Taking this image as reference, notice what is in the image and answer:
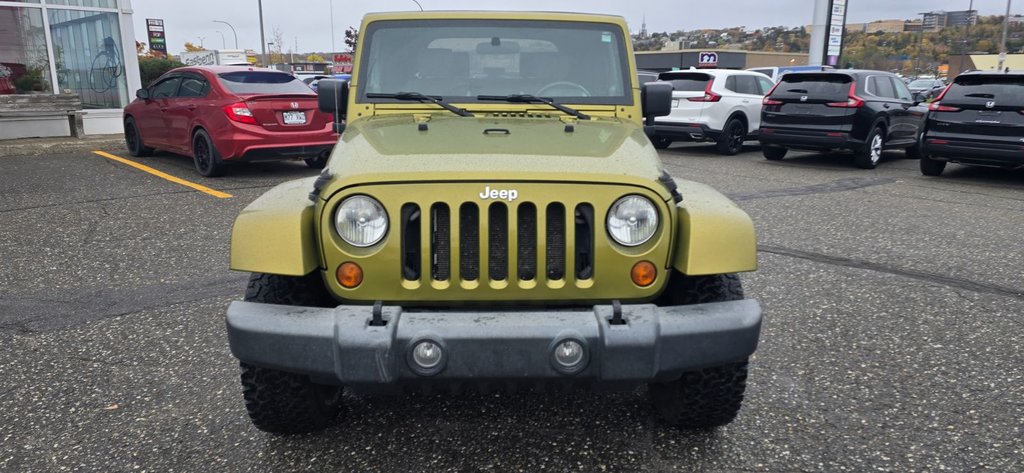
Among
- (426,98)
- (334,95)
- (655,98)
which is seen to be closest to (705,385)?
(655,98)

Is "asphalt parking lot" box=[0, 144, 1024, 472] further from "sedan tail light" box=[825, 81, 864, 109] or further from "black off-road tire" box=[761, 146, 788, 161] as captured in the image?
"black off-road tire" box=[761, 146, 788, 161]

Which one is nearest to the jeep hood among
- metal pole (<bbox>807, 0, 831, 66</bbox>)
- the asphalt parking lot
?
the asphalt parking lot

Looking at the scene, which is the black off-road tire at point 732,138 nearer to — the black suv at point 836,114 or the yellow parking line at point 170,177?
the black suv at point 836,114

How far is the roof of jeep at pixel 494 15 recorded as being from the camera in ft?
12.6

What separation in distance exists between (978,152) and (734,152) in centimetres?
449

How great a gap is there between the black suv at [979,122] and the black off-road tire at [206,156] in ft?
30.8

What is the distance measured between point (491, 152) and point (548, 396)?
1245 millimetres

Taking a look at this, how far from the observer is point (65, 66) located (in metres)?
15.0

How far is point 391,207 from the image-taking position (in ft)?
7.80

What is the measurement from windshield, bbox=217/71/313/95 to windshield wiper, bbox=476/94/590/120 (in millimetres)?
6341

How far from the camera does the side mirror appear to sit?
148 inches

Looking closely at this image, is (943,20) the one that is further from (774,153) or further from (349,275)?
(349,275)

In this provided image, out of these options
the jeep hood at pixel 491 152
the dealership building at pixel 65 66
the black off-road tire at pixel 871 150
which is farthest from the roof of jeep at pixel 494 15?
the dealership building at pixel 65 66

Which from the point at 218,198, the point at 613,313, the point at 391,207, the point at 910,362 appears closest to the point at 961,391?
the point at 910,362
